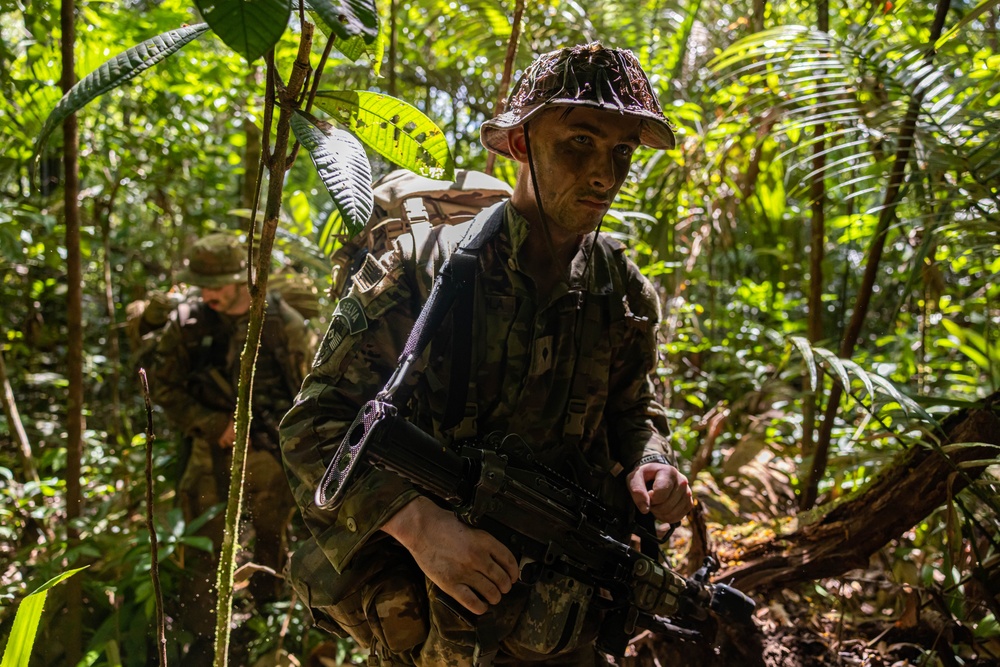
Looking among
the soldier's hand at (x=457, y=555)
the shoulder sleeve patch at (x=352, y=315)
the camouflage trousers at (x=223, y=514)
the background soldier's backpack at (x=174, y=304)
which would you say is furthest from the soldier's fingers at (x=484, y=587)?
the background soldier's backpack at (x=174, y=304)

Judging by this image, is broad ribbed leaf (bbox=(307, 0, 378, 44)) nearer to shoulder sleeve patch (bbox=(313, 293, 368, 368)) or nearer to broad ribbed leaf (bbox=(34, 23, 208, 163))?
broad ribbed leaf (bbox=(34, 23, 208, 163))

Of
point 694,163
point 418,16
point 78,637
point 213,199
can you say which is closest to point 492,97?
point 418,16

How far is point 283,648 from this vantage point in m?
3.63

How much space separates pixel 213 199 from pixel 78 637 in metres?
4.82

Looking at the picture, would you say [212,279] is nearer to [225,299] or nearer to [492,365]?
[225,299]

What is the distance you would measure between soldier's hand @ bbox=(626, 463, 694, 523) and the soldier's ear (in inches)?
36.4

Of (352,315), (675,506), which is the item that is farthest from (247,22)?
(675,506)

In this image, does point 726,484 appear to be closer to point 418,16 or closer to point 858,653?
point 858,653

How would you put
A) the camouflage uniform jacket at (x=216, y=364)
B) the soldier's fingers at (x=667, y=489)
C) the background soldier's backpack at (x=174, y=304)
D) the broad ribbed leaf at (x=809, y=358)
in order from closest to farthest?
1. the soldier's fingers at (x=667, y=489)
2. the broad ribbed leaf at (x=809, y=358)
3. the camouflage uniform jacket at (x=216, y=364)
4. the background soldier's backpack at (x=174, y=304)

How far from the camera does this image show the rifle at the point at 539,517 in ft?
5.02

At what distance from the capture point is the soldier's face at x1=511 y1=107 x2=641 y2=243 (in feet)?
6.10

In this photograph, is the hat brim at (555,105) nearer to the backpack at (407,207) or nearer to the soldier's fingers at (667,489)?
the backpack at (407,207)

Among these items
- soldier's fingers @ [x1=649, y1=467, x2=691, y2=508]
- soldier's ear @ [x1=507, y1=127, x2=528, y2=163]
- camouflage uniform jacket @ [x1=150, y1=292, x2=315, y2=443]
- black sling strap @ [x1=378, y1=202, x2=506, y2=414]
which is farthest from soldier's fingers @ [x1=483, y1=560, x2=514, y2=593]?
camouflage uniform jacket @ [x1=150, y1=292, x2=315, y2=443]

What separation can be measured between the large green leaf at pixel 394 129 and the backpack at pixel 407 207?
1.92 ft
